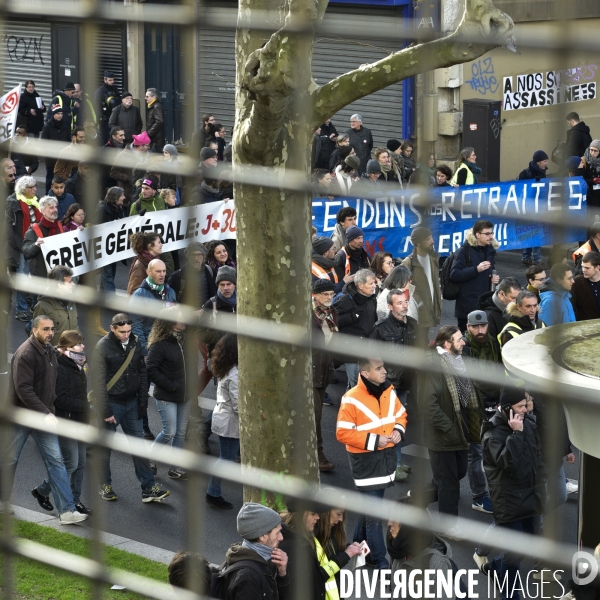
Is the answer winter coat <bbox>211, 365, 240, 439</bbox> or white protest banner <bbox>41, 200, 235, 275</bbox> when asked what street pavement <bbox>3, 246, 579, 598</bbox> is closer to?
winter coat <bbox>211, 365, 240, 439</bbox>

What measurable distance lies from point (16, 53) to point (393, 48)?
23792 millimetres

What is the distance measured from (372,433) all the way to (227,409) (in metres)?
2.41

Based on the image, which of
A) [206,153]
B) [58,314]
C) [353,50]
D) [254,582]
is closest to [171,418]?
[58,314]

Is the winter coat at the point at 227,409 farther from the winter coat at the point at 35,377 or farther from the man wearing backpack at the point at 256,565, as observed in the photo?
the man wearing backpack at the point at 256,565

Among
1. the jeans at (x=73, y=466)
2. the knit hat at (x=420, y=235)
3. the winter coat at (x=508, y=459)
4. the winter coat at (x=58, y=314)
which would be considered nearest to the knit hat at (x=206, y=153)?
the knit hat at (x=420, y=235)

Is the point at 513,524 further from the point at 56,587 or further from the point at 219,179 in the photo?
the point at 56,587

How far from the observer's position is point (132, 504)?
803 centimetres

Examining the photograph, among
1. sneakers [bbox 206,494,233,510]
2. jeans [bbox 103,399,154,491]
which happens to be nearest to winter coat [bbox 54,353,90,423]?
jeans [bbox 103,399,154,491]

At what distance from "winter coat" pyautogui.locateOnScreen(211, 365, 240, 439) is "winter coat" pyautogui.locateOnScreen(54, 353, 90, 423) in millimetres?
762

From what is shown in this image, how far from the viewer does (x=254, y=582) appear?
2.90 m

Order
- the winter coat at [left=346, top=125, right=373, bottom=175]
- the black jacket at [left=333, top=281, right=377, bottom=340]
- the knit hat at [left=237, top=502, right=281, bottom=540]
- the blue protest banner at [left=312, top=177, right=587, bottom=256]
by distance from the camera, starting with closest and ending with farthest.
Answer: the blue protest banner at [left=312, top=177, right=587, bottom=256] → the knit hat at [left=237, top=502, right=281, bottom=540] → the black jacket at [left=333, top=281, right=377, bottom=340] → the winter coat at [left=346, top=125, right=373, bottom=175]

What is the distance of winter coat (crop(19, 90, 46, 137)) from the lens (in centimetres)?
2055

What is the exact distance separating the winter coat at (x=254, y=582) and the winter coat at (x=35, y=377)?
109 inches

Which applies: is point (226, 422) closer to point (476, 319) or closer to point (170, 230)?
point (476, 319)
